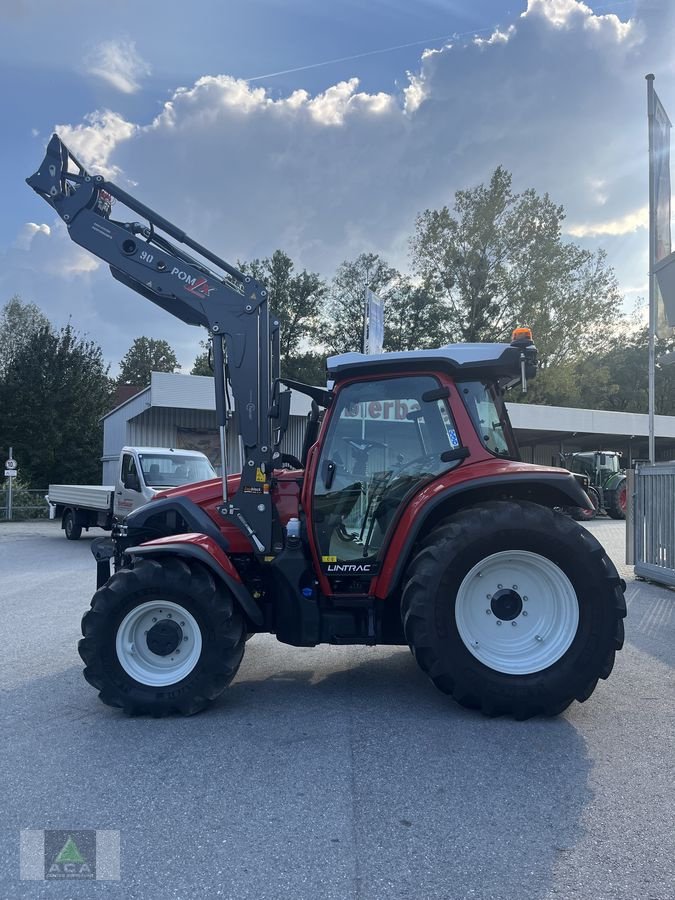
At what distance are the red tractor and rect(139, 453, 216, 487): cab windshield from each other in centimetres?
891

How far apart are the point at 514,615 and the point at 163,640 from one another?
2.38 meters

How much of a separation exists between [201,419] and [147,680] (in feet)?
73.9

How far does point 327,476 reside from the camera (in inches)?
185

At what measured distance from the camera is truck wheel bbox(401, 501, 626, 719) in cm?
428

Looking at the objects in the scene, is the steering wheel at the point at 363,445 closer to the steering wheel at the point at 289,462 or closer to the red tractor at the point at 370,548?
the red tractor at the point at 370,548

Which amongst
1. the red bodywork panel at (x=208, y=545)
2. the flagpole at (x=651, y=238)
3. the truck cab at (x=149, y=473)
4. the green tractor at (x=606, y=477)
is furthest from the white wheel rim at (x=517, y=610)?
the green tractor at (x=606, y=477)

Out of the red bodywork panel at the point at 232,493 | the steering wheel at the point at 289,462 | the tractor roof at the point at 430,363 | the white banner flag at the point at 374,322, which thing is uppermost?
the white banner flag at the point at 374,322

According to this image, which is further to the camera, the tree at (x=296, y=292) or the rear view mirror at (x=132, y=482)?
the tree at (x=296, y=292)

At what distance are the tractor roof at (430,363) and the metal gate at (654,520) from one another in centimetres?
569

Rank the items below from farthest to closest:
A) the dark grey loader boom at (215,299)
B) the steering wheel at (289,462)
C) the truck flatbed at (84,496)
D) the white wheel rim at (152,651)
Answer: the truck flatbed at (84,496), the steering wheel at (289,462), the dark grey loader boom at (215,299), the white wheel rim at (152,651)

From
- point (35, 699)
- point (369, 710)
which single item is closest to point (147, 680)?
point (35, 699)

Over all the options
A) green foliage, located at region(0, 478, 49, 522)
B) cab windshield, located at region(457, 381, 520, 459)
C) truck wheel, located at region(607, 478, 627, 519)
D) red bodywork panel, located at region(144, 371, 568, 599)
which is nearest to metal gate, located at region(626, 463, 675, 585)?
cab windshield, located at region(457, 381, 520, 459)

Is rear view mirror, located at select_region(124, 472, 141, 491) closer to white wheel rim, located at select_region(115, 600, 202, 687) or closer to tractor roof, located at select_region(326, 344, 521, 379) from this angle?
white wheel rim, located at select_region(115, 600, 202, 687)

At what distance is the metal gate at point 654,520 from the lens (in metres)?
9.23
